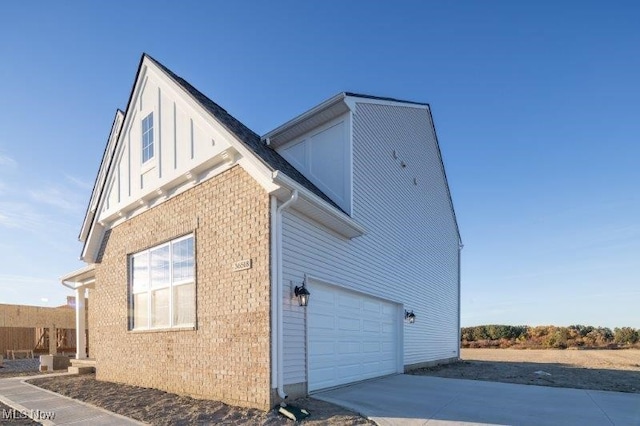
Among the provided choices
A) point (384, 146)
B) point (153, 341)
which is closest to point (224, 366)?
Result: point (153, 341)

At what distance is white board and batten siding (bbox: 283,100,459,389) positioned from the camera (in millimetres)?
8172

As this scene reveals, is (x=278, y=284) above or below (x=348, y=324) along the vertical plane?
above

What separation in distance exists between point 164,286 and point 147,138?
3789mm

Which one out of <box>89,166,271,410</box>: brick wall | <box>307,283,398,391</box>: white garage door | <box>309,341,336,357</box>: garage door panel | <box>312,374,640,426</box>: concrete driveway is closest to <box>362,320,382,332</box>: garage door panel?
<box>307,283,398,391</box>: white garage door

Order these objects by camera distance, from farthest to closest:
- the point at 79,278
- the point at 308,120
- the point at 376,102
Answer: the point at 79,278 < the point at 376,102 < the point at 308,120

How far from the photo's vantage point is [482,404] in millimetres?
7715

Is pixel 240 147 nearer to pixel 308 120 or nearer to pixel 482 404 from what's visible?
pixel 308 120

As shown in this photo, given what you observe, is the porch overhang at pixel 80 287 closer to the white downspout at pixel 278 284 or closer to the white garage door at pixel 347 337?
the white garage door at pixel 347 337

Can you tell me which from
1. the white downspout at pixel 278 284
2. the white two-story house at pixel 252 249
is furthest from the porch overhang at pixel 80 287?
the white downspout at pixel 278 284

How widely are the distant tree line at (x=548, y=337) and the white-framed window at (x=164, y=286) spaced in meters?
30.6

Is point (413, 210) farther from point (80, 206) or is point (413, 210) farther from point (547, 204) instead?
point (80, 206)

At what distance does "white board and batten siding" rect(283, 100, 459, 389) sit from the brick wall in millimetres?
532

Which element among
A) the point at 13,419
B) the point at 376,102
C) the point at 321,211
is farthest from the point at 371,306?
the point at 13,419

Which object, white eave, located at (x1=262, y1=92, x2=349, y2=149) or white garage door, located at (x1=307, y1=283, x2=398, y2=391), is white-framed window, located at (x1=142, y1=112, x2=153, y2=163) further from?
white garage door, located at (x1=307, y1=283, x2=398, y2=391)
